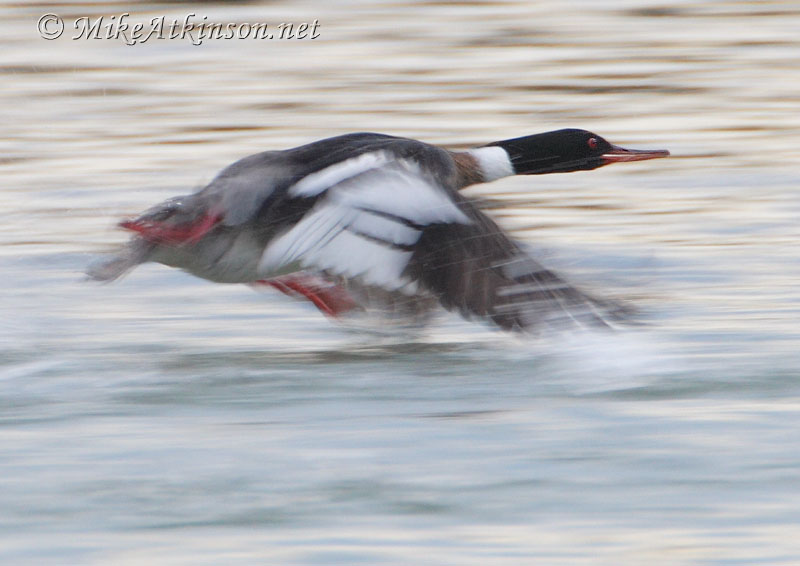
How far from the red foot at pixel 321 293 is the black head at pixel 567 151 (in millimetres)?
1032

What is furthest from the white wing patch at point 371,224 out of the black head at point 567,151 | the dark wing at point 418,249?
the black head at point 567,151

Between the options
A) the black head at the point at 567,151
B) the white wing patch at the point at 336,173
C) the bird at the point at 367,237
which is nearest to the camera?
the bird at the point at 367,237

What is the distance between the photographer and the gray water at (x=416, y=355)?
401cm

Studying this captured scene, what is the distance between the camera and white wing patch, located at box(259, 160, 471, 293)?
5.20 m

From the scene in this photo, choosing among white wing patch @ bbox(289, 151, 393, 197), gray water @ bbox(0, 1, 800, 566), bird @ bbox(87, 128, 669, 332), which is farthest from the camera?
white wing patch @ bbox(289, 151, 393, 197)

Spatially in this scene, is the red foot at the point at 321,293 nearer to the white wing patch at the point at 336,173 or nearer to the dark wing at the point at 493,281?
the white wing patch at the point at 336,173

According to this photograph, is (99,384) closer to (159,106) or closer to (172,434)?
(172,434)

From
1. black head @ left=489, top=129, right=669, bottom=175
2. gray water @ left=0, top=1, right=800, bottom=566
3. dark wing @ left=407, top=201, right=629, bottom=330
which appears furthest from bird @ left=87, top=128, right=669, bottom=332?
black head @ left=489, top=129, right=669, bottom=175

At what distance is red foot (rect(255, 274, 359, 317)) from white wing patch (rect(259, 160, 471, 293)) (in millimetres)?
623

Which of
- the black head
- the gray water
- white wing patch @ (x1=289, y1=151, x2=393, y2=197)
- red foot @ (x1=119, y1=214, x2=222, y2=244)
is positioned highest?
white wing patch @ (x1=289, y1=151, x2=393, y2=197)

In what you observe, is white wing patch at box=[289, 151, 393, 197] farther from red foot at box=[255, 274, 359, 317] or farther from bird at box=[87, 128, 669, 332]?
red foot at box=[255, 274, 359, 317]

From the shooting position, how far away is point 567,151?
6711mm

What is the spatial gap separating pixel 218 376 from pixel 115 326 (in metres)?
0.83

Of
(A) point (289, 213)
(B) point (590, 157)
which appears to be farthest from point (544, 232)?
(A) point (289, 213)
